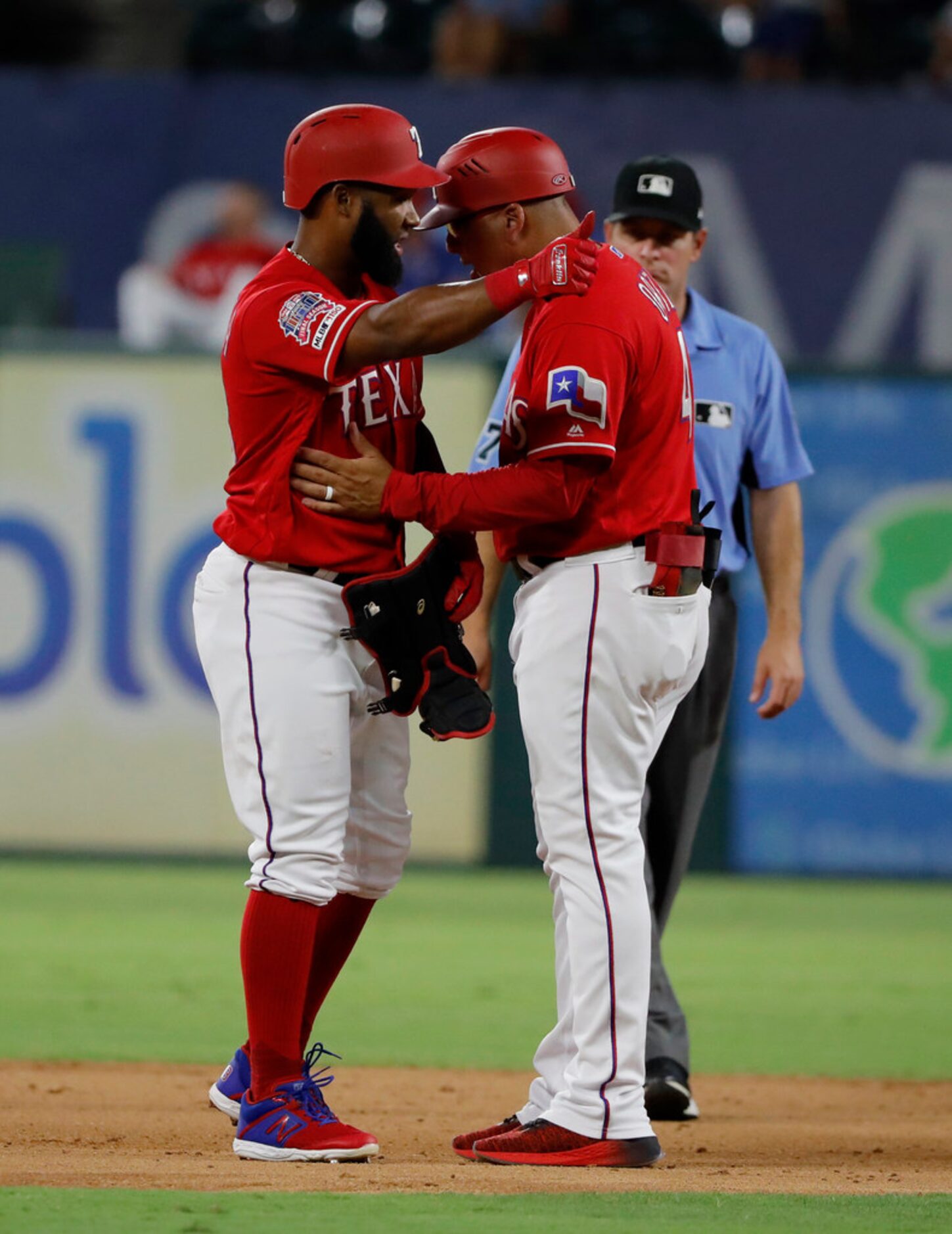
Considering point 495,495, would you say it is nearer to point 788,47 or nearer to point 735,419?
point 735,419

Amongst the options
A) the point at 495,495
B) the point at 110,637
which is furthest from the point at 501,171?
the point at 110,637

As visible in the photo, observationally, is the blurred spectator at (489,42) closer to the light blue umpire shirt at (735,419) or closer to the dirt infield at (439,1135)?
the light blue umpire shirt at (735,419)

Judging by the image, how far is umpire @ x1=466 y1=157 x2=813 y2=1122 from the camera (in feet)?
16.7

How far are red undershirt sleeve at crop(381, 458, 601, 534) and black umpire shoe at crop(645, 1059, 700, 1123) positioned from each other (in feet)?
5.10

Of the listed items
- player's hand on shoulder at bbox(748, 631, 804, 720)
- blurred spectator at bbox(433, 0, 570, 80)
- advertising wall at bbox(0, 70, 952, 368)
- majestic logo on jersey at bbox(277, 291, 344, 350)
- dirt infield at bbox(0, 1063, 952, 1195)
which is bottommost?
dirt infield at bbox(0, 1063, 952, 1195)

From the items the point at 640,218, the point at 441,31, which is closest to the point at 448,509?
the point at 640,218

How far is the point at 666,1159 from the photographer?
4.22 meters

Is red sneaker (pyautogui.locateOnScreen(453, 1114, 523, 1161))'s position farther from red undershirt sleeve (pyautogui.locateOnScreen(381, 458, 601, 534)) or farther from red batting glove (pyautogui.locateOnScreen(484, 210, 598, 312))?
red batting glove (pyautogui.locateOnScreen(484, 210, 598, 312))

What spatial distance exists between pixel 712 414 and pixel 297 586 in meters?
1.47

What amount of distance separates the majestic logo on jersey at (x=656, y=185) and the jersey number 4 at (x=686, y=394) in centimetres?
100

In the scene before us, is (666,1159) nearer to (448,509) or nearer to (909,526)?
(448,509)

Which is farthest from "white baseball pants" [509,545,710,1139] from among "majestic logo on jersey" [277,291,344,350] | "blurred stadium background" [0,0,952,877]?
"blurred stadium background" [0,0,952,877]

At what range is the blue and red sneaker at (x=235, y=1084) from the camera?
14.2 ft

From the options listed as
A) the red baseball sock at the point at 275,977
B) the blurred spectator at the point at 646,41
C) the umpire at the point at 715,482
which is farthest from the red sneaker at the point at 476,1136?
the blurred spectator at the point at 646,41
